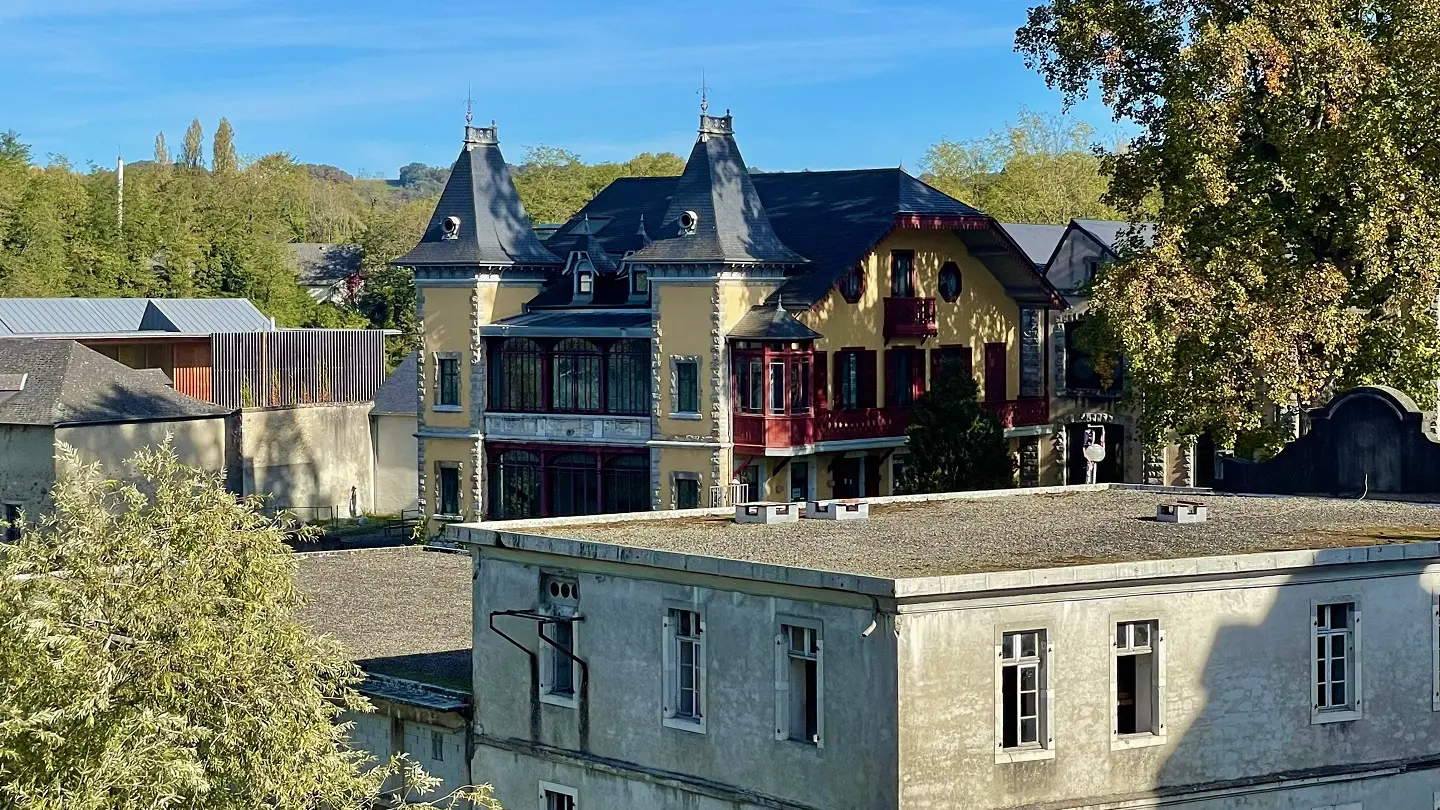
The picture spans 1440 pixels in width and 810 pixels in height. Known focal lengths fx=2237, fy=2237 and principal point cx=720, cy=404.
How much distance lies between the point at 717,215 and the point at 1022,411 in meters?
10.5

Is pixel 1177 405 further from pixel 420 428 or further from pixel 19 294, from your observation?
pixel 19 294

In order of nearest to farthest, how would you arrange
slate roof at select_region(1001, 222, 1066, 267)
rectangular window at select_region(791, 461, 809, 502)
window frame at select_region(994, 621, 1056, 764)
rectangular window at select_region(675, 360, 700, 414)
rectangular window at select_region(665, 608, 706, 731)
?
1. window frame at select_region(994, 621, 1056, 764)
2. rectangular window at select_region(665, 608, 706, 731)
3. rectangular window at select_region(675, 360, 700, 414)
4. rectangular window at select_region(791, 461, 809, 502)
5. slate roof at select_region(1001, 222, 1066, 267)

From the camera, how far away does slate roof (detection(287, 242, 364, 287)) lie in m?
123

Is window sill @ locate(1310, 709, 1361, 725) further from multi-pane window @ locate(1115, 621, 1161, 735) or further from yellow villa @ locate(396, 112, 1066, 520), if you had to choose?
yellow villa @ locate(396, 112, 1066, 520)

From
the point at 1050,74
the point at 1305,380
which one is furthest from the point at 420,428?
the point at 1305,380

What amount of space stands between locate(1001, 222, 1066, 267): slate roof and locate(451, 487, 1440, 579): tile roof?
33484mm

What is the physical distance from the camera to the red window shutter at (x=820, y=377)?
54125mm

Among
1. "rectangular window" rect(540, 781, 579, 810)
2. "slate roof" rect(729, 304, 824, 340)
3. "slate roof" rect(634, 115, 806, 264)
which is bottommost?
"rectangular window" rect(540, 781, 579, 810)

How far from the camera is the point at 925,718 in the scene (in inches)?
940

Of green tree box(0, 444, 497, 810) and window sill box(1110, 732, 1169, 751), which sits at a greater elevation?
green tree box(0, 444, 497, 810)

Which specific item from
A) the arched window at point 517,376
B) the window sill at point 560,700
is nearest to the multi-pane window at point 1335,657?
the window sill at point 560,700

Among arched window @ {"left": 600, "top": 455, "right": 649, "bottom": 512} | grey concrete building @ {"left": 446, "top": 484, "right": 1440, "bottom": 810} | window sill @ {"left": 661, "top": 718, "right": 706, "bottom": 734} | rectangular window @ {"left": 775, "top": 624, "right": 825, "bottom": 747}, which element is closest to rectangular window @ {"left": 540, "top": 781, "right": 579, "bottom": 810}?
grey concrete building @ {"left": 446, "top": 484, "right": 1440, "bottom": 810}

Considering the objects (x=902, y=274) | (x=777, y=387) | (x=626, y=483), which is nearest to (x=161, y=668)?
(x=777, y=387)

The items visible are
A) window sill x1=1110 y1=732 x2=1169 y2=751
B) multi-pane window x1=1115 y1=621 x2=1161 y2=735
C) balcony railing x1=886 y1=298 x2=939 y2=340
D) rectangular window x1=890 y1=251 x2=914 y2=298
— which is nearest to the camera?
window sill x1=1110 y1=732 x2=1169 y2=751
